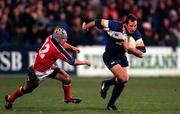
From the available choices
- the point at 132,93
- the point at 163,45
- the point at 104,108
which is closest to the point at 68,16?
the point at 163,45

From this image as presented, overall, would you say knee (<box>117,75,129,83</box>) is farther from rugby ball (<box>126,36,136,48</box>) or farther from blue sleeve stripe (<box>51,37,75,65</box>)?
blue sleeve stripe (<box>51,37,75,65</box>)

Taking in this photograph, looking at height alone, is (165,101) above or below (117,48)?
below

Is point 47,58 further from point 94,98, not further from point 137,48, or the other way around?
point 94,98

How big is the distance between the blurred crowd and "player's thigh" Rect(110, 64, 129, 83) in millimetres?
11253

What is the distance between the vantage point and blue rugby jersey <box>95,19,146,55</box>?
13.7 meters

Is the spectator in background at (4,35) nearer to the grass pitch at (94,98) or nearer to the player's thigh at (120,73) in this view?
the grass pitch at (94,98)

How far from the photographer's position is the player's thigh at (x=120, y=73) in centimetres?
1377

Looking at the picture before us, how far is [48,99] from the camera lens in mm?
16484

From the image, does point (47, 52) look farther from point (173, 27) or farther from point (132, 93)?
point (173, 27)

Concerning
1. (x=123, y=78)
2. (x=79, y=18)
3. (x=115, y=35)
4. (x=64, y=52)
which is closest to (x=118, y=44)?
(x=115, y=35)

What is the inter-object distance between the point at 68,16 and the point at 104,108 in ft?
40.1

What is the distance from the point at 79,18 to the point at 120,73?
12.4 meters

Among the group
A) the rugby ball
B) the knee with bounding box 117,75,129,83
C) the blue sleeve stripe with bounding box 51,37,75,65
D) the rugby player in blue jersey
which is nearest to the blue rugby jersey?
the rugby player in blue jersey

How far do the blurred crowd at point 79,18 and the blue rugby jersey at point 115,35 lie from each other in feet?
36.3
